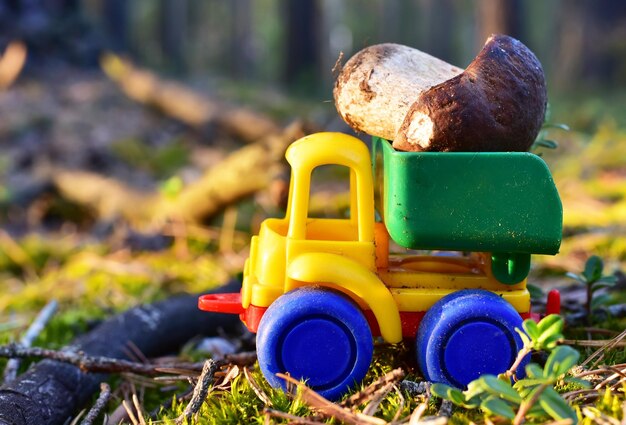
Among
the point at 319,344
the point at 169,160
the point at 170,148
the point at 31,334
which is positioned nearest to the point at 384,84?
the point at 319,344

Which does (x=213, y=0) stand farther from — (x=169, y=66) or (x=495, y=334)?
(x=495, y=334)

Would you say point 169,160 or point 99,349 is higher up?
point 99,349

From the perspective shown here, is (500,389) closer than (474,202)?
Yes

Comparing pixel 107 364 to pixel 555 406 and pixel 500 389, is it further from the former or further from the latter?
pixel 555 406

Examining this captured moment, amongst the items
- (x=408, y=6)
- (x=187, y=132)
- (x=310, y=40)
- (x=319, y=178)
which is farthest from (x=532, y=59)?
(x=408, y=6)

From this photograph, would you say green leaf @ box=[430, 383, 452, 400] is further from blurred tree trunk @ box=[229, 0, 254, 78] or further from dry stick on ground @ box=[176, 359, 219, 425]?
blurred tree trunk @ box=[229, 0, 254, 78]

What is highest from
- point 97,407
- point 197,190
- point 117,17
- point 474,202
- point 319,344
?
point 117,17

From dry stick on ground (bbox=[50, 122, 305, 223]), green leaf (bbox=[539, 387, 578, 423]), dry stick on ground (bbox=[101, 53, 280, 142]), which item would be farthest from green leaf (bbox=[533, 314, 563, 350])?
dry stick on ground (bbox=[101, 53, 280, 142])
